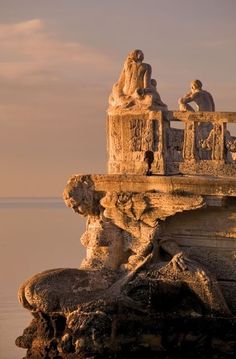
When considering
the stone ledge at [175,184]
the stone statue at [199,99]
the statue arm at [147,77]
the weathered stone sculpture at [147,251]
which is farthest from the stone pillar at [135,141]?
the stone statue at [199,99]

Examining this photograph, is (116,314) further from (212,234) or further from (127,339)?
(212,234)

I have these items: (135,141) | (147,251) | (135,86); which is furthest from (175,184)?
(135,86)

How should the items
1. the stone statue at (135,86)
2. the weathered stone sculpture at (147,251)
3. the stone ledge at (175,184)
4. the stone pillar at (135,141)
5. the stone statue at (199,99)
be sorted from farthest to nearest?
the stone statue at (199,99) < the stone statue at (135,86) < the stone pillar at (135,141) < the stone ledge at (175,184) < the weathered stone sculpture at (147,251)

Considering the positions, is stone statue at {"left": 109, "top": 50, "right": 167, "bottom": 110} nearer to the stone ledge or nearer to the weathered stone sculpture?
the weathered stone sculpture

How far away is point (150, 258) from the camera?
77.8 feet

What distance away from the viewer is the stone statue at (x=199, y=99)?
25812mm

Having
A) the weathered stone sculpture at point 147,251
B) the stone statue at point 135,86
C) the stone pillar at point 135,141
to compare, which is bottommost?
the weathered stone sculpture at point 147,251

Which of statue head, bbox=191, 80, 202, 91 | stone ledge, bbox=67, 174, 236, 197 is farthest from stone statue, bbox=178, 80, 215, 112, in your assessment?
stone ledge, bbox=67, 174, 236, 197

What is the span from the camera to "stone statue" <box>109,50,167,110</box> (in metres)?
24.5

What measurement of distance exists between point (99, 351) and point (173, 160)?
10.8 ft

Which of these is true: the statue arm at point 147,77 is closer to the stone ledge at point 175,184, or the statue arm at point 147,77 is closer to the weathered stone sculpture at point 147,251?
the weathered stone sculpture at point 147,251

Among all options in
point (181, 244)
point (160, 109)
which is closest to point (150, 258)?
point (181, 244)

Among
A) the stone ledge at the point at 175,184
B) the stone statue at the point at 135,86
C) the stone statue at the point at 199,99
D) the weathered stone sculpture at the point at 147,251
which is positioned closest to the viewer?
the weathered stone sculpture at the point at 147,251

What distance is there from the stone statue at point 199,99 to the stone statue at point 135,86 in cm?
104
